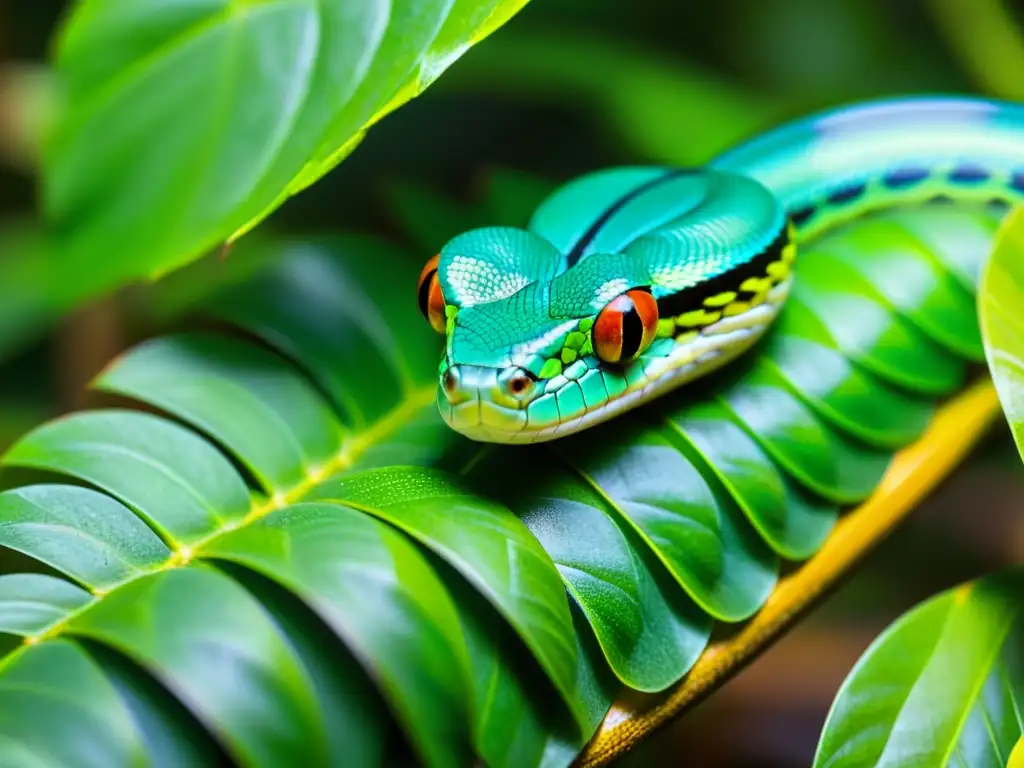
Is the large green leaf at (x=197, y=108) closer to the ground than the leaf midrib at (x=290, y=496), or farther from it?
farther from it

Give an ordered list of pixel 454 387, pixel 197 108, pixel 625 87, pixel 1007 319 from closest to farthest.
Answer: pixel 454 387
pixel 1007 319
pixel 197 108
pixel 625 87

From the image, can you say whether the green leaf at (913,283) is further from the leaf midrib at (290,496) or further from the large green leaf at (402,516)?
the leaf midrib at (290,496)

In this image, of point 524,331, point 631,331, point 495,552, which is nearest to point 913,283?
point 631,331

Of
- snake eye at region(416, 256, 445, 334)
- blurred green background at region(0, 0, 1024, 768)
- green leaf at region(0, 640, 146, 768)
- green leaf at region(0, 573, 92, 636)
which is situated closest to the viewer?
green leaf at region(0, 640, 146, 768)

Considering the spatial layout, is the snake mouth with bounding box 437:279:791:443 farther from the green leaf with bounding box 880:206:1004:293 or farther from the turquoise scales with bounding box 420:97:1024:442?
the green leaf with bounding box 880:206:1004:293

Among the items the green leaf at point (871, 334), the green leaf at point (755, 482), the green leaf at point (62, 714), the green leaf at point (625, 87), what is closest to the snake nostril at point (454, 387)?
the green leaf at point (755, 482)

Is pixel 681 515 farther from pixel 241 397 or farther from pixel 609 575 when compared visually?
pixel 241 397

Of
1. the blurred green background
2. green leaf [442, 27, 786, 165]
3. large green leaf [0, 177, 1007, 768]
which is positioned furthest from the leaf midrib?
green leaf [442, 27, 786, 165]
